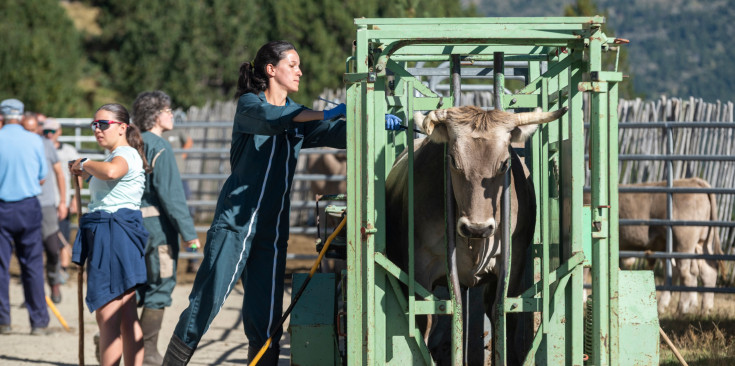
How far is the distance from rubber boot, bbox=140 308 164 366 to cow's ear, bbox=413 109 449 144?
3.00m

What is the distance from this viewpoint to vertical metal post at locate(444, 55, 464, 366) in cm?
429

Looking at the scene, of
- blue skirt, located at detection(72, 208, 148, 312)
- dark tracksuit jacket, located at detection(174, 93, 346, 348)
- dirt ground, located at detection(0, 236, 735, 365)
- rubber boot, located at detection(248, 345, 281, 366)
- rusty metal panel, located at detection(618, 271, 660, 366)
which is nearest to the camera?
rusty metal panel, located at detection(618, 271, 660, 366)

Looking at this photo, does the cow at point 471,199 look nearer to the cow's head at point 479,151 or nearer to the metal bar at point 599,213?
the cow's head at point 479,151

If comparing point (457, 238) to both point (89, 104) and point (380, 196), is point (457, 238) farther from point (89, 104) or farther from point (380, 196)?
point (89, 104)

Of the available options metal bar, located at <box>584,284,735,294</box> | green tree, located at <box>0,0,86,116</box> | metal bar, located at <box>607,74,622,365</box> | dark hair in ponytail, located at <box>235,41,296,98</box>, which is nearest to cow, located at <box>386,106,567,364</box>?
metal bar, located at <box>607,74,622,365</box>

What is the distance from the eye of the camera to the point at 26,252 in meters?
8.23

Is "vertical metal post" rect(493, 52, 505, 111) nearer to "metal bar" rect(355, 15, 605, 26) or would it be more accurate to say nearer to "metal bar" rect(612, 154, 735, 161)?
"metal bar" rect(355, 15, 605, 26)

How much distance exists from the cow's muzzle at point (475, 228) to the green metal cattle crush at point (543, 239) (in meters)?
0.29

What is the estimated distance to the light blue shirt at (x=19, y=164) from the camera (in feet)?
26.5

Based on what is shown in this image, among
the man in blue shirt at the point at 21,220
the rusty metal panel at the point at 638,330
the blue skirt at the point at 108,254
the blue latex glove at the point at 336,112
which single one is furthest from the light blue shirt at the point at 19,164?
the rusty metal panel at the point at 638,330

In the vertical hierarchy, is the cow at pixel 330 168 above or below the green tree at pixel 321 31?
below

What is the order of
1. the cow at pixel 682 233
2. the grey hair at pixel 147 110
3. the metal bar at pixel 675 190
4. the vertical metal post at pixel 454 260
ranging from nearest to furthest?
1. the vertical metal post at pixel 454 260
2. the grey hair at pixel 147 110
3. the metal bar at pixel 675 190
4. the cow at pixel 682 233

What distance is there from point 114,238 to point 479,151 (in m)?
2.45

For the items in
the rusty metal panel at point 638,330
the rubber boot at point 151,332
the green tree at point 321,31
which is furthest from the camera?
the green tree at point 321,31
